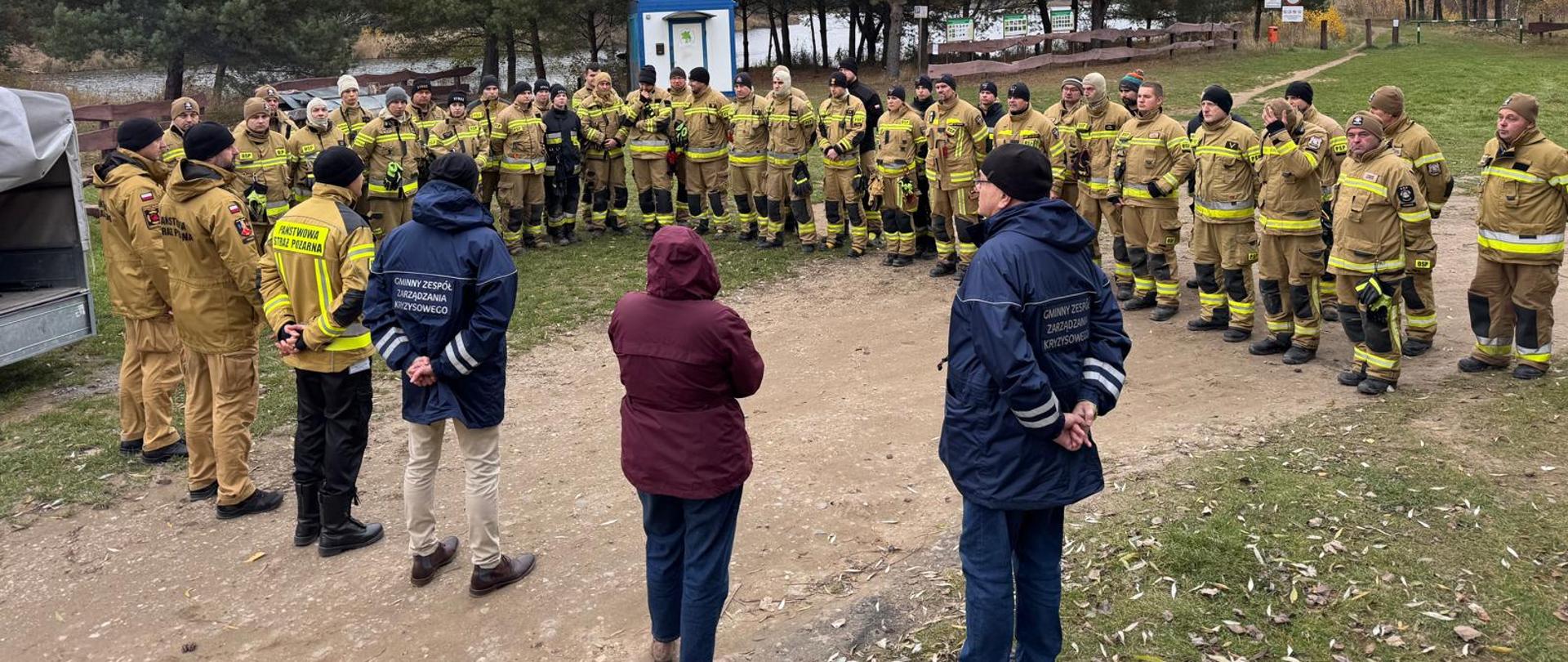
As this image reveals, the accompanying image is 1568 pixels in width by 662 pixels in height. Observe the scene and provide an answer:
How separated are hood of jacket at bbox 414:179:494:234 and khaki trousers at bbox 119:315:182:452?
10.8 feet

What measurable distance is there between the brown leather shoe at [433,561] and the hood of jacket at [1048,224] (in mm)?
3304

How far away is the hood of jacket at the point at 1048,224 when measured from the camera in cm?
421

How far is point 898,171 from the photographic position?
1227cm

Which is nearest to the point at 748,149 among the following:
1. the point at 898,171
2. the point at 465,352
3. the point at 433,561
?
the point at 898,171

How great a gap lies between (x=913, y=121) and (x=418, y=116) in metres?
5.22

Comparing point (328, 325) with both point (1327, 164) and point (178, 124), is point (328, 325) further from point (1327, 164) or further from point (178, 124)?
point (1327, 164)

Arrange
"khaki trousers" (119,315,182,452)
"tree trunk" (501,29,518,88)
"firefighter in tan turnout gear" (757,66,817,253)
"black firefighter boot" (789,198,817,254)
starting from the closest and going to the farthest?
"khaki trousers" (119,315,182,452) → "firefighter in tan turnout gear" (757,66,817,253) → "black firefighter boot" (789,198,817,254) → "tree trunk" (501,29,518,88)

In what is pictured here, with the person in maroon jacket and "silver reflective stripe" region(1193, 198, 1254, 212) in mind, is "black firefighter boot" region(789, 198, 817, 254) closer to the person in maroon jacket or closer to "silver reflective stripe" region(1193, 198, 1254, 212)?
"silver reflective stripe" region(1193, 198, 1254, 212)

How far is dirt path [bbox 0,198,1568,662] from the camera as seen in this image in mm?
5355

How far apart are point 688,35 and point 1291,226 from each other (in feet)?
58.8

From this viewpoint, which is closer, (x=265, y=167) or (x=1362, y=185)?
(x=1362, y=185)

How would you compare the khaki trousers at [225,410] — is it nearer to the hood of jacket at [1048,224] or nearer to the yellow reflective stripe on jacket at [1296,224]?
the hood of jacket at [1048,224]

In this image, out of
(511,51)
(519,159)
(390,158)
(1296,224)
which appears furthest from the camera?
(511,51)

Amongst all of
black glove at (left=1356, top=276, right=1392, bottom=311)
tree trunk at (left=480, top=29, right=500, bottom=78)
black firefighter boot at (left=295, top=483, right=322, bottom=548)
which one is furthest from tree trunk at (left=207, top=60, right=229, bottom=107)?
black glove at (left=1356, top=276, right=1392, bottom=311)
